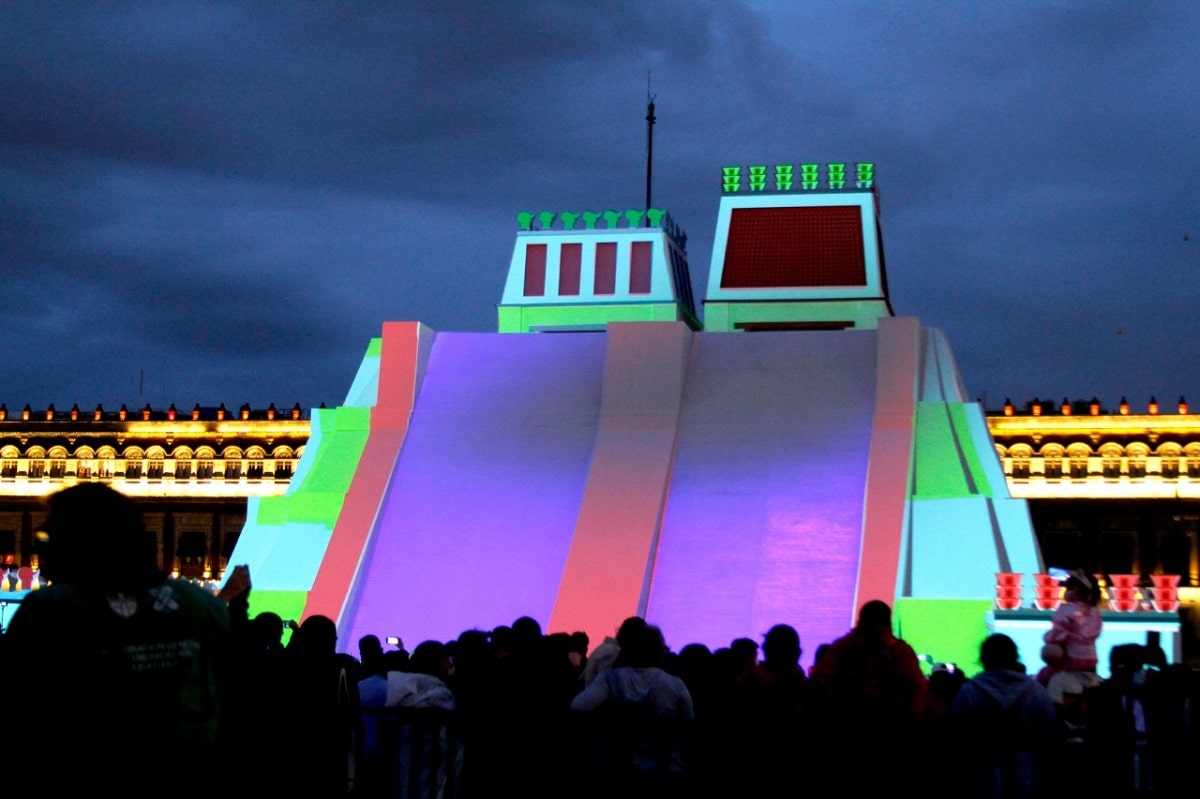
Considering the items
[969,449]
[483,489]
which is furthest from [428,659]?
[969,449]

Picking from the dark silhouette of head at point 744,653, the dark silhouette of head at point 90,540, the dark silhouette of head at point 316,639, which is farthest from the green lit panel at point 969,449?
the dark silhouette of head at point 90,540

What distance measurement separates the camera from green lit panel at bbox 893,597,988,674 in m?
24.1

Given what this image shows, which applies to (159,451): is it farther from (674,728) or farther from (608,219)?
(674,728)

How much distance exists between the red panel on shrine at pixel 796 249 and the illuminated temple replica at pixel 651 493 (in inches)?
219

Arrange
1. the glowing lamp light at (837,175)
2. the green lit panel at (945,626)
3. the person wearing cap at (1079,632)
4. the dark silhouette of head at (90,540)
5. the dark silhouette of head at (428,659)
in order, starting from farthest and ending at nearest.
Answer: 1. the glowing lamp light at (837,175)
2. the green lit panel at (945,626)
3. the person wearing cap at (1079,632)
4. the dark silhouette of head at (428,659)
5. the dark silhouette of head at (90,540)

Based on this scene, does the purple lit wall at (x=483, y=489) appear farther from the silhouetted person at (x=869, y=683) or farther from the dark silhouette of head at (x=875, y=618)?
the silhouetted person at (x=869, y=683)

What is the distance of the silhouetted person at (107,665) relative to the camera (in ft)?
15.4

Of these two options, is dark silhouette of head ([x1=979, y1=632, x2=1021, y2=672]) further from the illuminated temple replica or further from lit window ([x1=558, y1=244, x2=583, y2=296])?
lit window ([x1=558, y1=244, x2=583, y2=296])

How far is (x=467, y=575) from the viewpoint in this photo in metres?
26.2

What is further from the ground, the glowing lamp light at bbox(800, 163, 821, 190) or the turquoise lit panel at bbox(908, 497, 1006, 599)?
the glowing lamp light at bbox(800, 163, 821, 190)

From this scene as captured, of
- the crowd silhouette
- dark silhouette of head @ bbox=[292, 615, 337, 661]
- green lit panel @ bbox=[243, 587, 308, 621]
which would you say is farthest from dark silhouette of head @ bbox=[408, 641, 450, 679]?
green lit panel @ bbox=[243, 587, 308, 621]

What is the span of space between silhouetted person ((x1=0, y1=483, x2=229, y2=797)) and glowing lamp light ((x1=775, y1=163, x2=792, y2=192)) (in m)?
32.7

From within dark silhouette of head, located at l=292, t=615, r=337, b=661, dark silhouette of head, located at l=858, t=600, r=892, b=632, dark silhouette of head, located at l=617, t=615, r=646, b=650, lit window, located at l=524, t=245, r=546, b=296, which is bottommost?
dark silhouette of head, located at l=292, t=615, r=337, b=661

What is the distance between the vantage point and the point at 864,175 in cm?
3672
